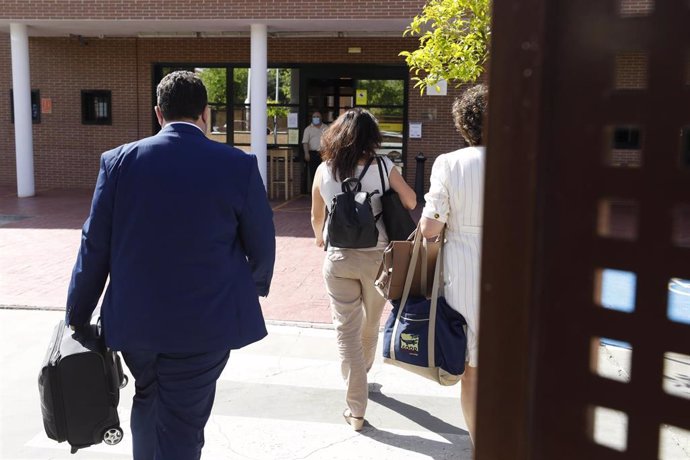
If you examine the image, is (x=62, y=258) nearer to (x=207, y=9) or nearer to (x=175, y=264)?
(x=207, y=9)

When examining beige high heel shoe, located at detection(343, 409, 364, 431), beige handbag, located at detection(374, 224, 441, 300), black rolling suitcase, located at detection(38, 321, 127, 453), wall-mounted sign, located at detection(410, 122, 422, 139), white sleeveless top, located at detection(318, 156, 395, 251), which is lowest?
beige high heel shoe, located at detection(343, 409, 364, 431)

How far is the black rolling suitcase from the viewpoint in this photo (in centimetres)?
303

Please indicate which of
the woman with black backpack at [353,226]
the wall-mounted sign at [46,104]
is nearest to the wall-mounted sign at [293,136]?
the wall-mounted sign at [46,104]

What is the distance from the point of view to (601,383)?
2.89ft

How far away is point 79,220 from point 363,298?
393 inches

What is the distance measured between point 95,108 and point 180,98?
54.1 ft

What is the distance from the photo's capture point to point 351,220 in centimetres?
420

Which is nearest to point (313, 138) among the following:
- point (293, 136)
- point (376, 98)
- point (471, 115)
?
point (293, 136)

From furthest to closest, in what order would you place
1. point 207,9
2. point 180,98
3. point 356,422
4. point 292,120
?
1. point 292,120
2. point 207,9
3. point 356,422
4. point 180,98

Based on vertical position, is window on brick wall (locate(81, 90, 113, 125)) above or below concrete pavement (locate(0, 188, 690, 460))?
above

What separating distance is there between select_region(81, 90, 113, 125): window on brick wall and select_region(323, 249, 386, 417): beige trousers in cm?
1524

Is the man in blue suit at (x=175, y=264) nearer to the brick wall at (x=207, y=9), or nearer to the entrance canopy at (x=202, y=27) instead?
the brick wall at (x=207, y=9)

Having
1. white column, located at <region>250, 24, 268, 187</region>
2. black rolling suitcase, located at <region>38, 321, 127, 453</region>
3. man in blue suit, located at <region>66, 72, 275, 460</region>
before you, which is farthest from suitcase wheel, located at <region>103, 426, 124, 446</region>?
white column, located at <region>250, 24, 268, 187</region>

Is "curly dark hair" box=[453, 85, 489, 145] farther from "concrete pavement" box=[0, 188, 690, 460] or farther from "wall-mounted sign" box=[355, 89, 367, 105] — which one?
"wall-mounted sign" box=[355, 89, 367, 105]
